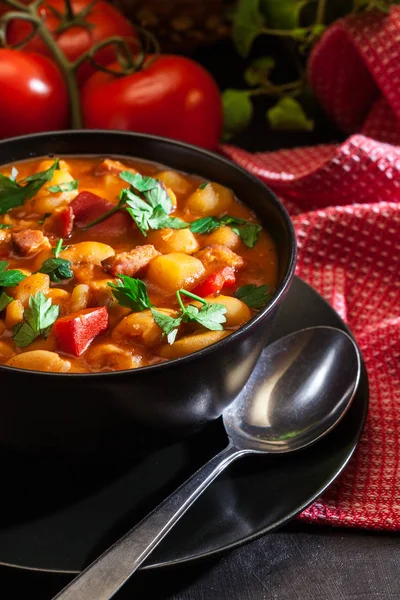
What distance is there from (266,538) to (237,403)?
371 millimetres

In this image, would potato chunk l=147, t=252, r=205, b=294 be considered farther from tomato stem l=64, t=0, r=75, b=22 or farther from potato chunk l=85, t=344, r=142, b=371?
tomato stem l=64, t=0, r=75, b=22

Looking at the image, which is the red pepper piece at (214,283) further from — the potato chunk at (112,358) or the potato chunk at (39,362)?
the potato chunk at (39,362)

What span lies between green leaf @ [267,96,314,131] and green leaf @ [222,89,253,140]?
108 millimetres

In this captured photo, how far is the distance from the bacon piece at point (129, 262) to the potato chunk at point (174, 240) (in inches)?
3.3

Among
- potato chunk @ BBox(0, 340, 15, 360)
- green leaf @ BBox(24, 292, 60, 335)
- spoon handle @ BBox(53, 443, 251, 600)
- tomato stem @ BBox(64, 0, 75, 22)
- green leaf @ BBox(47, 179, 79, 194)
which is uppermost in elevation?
tomato stem @ BBox(64, 0, 75, 22)

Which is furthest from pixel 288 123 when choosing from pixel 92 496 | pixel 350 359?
pixel 92 496

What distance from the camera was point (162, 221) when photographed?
7.64 feet

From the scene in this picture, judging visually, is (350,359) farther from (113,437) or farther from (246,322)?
(113,437)

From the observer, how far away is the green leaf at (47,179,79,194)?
7.90ft

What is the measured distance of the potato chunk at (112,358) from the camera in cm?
188

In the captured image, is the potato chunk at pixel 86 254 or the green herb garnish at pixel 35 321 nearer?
the green herb garnish at pixel 35 321

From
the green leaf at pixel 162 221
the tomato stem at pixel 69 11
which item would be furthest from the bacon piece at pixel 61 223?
the tomato stem at pixel 69 11

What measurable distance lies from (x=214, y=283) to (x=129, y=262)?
0.75 ft

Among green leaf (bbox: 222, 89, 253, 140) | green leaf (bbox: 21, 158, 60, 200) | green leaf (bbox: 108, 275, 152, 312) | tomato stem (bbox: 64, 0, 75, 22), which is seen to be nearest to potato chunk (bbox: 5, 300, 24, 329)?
green leaf (bbox: 108, 275, 152, 312)
